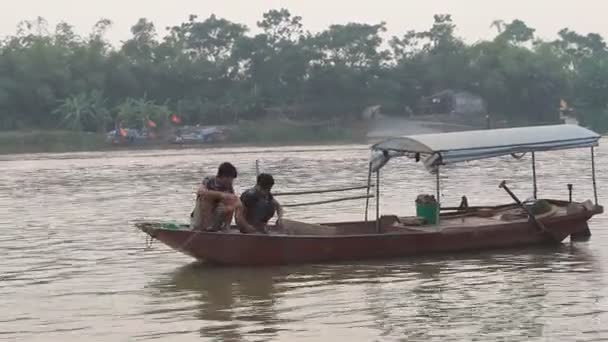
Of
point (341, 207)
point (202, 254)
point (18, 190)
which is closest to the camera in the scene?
point (202, 254)

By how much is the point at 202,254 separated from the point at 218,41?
57087mm

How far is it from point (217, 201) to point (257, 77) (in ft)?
171

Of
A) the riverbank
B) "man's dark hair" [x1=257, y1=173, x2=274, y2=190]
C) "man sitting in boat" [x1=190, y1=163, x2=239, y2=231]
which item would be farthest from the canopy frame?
the riverbank

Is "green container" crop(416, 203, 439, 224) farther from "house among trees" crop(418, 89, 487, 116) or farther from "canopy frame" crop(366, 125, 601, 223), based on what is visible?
"house among trees" crop(418, 89, 487, 116)

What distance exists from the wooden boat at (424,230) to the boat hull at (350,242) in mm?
11

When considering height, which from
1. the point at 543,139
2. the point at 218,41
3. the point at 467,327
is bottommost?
the point at 467,327

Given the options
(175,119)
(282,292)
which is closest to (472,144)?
(282,292)

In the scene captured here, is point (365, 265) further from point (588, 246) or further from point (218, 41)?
point (218, 41)

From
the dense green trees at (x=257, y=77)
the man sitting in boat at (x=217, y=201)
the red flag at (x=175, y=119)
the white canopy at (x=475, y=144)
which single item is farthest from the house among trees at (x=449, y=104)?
the man sitting in boat at (x=217, y=201)

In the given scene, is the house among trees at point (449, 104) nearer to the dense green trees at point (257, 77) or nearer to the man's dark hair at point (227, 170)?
the dense green trees at point (257, 77)

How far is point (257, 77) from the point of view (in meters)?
63.3

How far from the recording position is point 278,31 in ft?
221

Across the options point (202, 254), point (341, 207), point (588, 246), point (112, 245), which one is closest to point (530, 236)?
point (588, 246)

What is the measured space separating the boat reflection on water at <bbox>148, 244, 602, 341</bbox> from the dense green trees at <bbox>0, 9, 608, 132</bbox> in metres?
47.6
